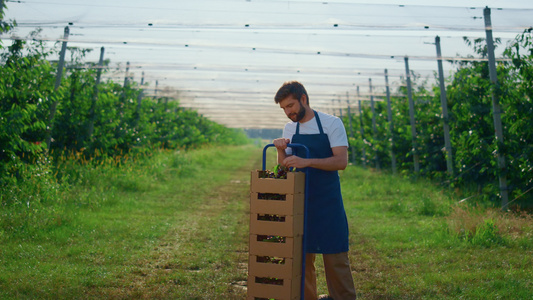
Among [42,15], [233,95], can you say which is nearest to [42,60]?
[42,15]

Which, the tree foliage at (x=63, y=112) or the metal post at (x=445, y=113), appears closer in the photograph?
the tree foliage at (x=63, y=112)

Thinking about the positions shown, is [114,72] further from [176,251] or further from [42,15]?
[176,251]

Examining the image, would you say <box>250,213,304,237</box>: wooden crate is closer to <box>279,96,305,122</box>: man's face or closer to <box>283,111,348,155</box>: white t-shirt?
<box>283,111,348,155</box>: white t-shirt

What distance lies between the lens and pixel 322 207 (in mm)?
4012

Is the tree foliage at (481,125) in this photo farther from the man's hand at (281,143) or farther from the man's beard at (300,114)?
the man's hand at (281,143)

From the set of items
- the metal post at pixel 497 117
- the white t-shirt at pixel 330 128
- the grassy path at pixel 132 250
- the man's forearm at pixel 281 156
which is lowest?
the grassy path at pixel 132 250

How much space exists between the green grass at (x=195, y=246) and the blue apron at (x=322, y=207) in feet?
3.52

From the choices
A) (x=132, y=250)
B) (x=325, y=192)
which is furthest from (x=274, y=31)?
(x=325, y=192)

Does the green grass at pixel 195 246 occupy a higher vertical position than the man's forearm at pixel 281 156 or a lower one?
lower

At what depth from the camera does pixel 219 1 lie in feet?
28.9

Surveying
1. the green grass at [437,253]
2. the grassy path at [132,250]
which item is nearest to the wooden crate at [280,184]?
the grassy path at [132,250]

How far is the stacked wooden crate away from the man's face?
43 cm

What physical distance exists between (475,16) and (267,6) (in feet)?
10.6

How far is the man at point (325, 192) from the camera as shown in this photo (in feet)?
12.9
